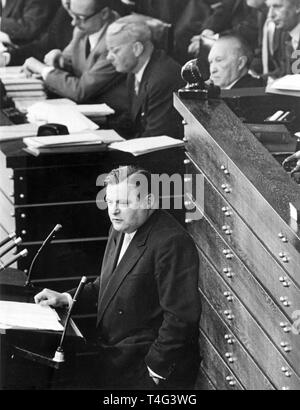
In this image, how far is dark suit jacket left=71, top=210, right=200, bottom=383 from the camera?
6543mm

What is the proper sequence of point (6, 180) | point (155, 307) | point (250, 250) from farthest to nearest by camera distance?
1. point (6, 180)
2. point (155, 307)
3. point (250, 250)

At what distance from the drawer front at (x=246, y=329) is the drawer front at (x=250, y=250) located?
0.20 metres

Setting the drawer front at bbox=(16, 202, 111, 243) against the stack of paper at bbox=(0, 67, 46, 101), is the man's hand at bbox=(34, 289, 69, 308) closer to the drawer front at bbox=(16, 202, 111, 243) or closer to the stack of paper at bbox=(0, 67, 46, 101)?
the drawer front at bbox=(16, 202, 111, 243)

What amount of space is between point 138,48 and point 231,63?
19.1 inches

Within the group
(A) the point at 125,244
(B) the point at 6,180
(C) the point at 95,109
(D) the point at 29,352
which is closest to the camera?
(D) the point at 29,352

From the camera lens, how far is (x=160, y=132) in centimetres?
708

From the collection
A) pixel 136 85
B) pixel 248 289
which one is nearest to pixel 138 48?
pixel 136 85

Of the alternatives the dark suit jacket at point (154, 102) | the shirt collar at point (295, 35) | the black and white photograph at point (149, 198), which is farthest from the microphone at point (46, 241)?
the shirt collar at point (295, 35)

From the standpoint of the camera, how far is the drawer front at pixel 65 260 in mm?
6891

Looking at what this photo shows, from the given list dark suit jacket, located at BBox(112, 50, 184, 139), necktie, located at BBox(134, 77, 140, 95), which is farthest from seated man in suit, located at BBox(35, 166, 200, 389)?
necktie, located at BBox(134, 77, 140, 95)

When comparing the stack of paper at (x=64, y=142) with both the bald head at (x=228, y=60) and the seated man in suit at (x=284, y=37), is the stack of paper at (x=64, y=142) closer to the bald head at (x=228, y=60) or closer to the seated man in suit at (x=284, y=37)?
the bald head at (x=228, y=60)

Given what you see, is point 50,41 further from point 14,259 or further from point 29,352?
point 29,352

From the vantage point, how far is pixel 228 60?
727cm
